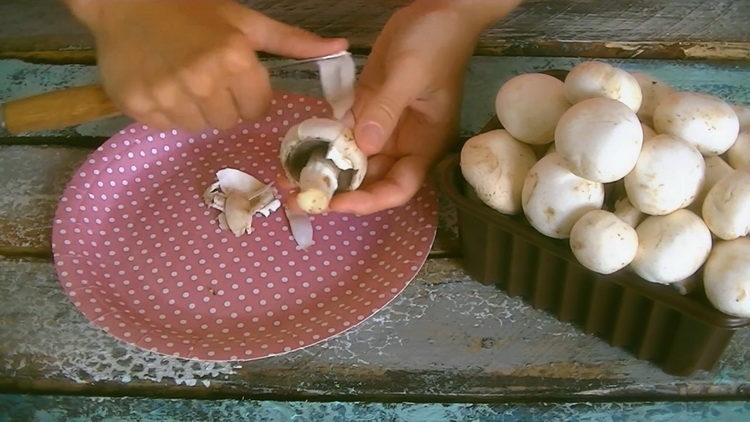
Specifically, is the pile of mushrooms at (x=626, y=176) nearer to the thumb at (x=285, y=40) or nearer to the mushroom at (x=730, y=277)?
the mushroom at (x=730, y=277)

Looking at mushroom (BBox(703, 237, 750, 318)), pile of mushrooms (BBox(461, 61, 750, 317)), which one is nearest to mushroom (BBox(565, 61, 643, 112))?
pile of mushrooms (BBox(461, 61, 750, 317))

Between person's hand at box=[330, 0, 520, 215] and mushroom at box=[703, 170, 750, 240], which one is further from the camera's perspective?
person's hand at box=[330, 0, 520, 215]

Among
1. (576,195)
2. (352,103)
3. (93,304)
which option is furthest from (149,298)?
(576,195)

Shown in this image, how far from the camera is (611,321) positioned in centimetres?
52

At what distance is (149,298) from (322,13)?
0.38 metres

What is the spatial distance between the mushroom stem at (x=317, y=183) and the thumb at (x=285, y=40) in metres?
0.08

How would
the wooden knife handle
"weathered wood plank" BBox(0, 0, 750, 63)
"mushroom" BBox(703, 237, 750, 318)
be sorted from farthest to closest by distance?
1. "weathered wood plank" BBox(0, 0, 750, 63)
2. the wooden knife handle
3. "mushroom" BBox(703, 237, 750, 318)

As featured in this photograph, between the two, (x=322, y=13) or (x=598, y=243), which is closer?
(x=598, y=243)

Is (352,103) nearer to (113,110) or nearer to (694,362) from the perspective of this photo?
(113,110)

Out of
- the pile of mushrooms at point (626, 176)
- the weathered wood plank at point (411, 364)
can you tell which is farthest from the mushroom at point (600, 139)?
the weathered wood plank at point (411, 364)

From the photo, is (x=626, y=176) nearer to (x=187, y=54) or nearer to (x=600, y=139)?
(x=600, y=139)

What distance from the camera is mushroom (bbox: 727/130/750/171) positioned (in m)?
0.49

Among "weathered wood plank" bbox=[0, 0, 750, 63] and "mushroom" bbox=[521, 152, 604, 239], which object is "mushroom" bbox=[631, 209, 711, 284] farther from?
"weathered wood plank" bbox=[0, 0, 750, 63]

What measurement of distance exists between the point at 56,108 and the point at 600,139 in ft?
1.18
